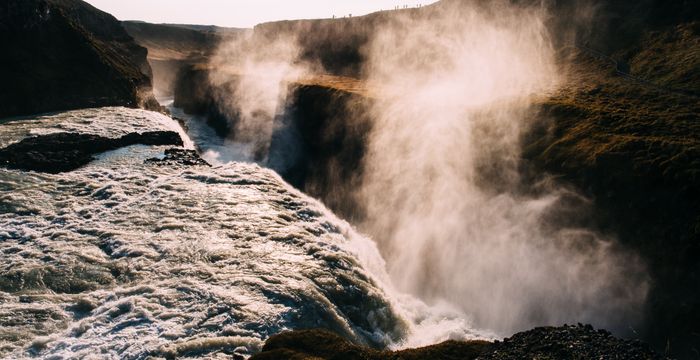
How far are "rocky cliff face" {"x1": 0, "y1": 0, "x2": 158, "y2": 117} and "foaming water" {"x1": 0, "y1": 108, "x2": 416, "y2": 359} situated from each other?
17713 mm

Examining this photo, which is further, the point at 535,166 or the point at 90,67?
the point at 90,67

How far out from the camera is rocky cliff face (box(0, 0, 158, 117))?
41.9 meters

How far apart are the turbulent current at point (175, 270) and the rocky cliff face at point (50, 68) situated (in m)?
17.2

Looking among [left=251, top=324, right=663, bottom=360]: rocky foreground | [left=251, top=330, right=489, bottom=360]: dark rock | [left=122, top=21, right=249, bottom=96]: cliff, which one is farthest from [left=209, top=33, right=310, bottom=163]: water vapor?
[left=122, top=21, right=249, bottom=96]: cliff

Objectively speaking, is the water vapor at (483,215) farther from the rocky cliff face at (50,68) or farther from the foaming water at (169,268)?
the rocky cliff face at (50,68)

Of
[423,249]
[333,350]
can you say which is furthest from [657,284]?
[333,350]

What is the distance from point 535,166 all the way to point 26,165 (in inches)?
1276

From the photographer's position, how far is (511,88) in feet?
144

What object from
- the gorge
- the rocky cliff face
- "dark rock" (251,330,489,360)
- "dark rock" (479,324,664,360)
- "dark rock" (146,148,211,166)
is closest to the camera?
"dark rock" (479,324,664,360)

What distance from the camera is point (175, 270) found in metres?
19.2

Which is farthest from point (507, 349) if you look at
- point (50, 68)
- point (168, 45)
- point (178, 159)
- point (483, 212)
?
point (168, 45)

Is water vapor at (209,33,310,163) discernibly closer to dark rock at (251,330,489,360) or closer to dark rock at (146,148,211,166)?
dark rock at (146,148,211,166)

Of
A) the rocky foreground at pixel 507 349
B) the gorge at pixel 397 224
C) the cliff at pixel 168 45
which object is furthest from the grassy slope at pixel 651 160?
the cliff at pixel 168 45

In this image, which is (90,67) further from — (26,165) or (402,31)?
(402,31)
